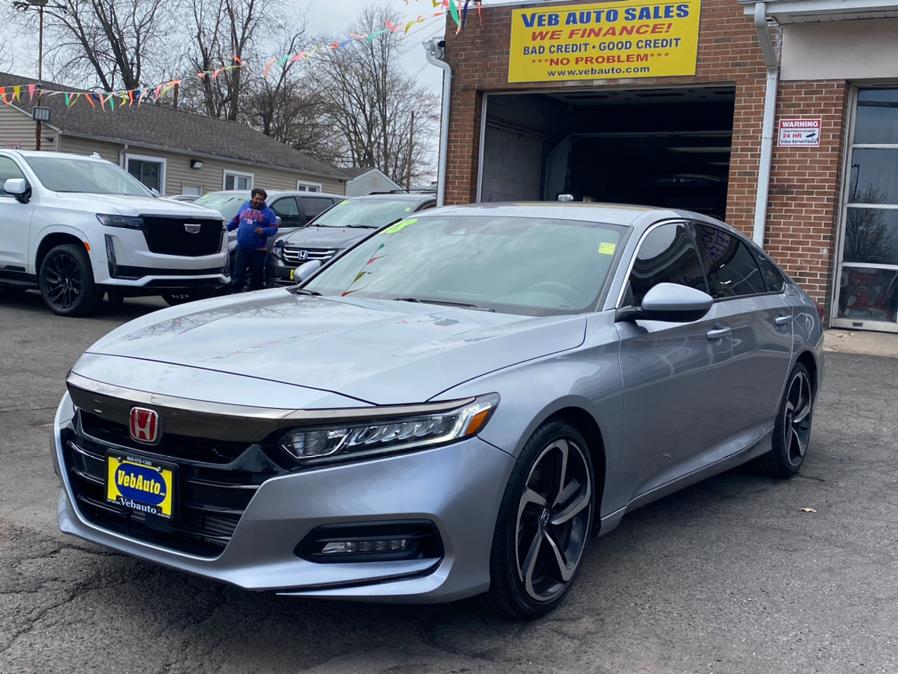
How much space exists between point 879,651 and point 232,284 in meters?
11.5

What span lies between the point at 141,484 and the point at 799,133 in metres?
11.3

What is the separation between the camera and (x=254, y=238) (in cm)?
1362

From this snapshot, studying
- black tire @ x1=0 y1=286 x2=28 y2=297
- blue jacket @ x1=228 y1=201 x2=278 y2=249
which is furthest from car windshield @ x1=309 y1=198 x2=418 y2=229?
black tire @ x1=0 y1=286 x2=28 y2=297

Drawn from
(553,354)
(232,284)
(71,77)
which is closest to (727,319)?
(553,354)

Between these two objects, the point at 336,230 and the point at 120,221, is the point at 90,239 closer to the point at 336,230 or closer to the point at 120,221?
the point at 120,221

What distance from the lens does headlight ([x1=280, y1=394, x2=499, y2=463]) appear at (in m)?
3.02

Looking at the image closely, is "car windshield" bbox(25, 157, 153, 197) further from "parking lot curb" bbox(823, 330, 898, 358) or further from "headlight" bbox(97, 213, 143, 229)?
"parking lot curb" bbox(823, 330, 898, 358)

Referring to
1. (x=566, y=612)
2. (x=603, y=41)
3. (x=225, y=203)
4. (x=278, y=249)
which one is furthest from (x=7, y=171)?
(x=566, y=612)

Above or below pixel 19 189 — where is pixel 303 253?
below

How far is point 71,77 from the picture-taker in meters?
47.7

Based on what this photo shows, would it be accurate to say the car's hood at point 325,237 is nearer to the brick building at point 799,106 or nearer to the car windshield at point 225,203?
the car windshield at point 225,203

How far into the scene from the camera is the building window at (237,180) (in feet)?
110

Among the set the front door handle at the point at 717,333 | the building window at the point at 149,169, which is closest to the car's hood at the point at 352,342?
the front door handle at the point at 717,333

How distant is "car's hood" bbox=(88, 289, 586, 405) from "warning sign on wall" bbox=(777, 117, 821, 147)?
978 centimetres
